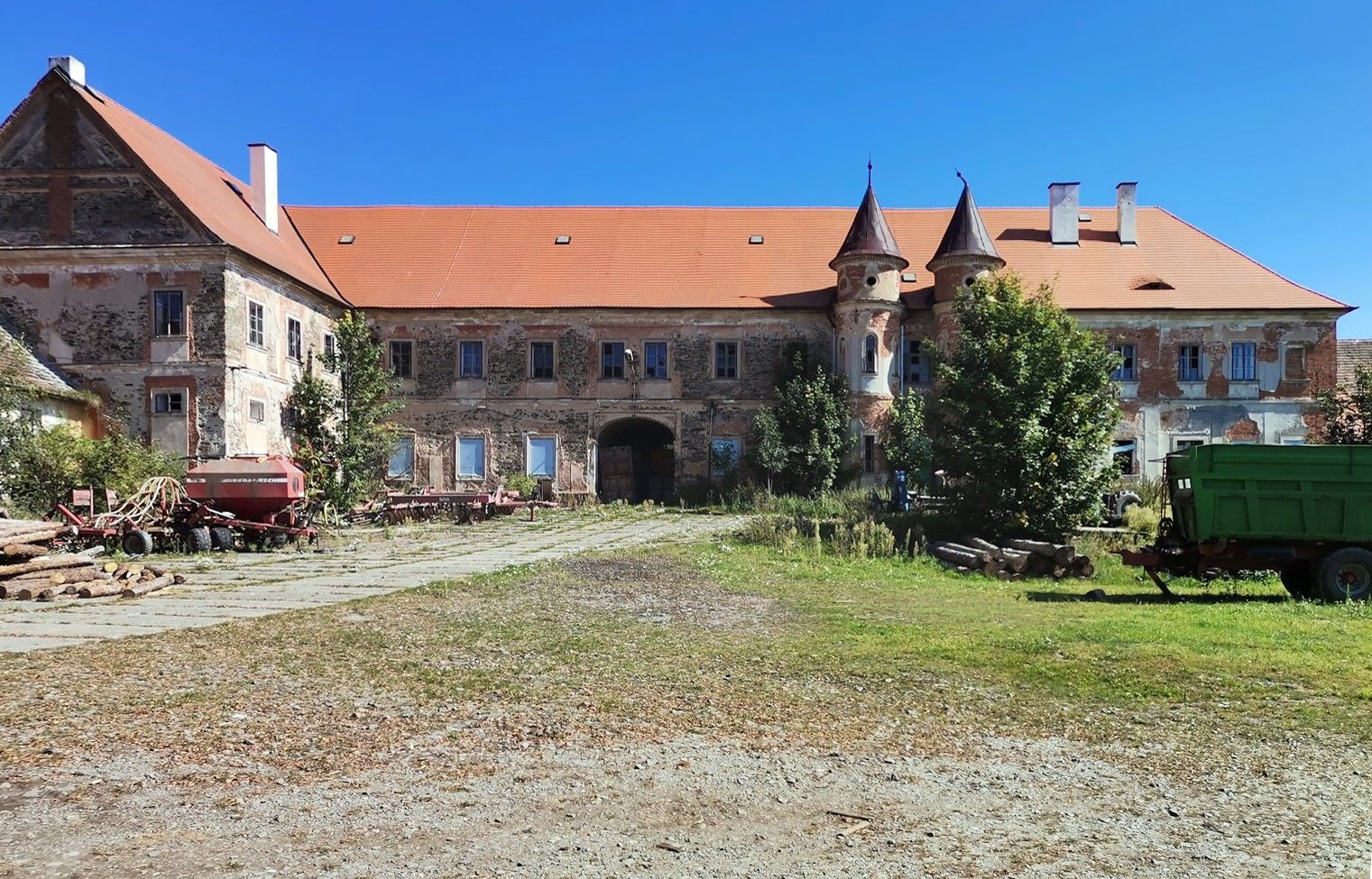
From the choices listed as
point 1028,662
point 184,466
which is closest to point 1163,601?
point 1028,662

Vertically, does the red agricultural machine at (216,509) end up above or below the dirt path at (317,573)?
above

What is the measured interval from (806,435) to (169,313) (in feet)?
60.6

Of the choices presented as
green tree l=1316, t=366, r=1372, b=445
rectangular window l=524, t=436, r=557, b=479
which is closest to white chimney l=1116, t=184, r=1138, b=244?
green tree l=1316, t=366, r=1372, b=445

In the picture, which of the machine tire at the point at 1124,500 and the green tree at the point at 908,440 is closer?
the machine tire at the point at 1124,500

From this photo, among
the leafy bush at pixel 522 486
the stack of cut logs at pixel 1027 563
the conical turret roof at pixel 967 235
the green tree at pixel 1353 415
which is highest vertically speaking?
the conical turret roof at pixel 967 235

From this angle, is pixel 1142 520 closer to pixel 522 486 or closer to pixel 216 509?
pixel 216 509

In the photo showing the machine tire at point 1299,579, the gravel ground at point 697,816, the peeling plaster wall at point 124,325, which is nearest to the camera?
the gravel ground at point 697,816

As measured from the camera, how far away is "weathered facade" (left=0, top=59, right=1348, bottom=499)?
101 feet

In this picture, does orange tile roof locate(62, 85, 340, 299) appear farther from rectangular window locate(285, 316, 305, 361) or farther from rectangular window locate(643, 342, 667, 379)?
rectangular window locate(643, 342, 667, 379)

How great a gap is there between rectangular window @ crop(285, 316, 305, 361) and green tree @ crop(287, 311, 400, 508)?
2.75ft

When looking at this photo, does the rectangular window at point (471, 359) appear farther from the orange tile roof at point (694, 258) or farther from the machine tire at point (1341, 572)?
the machine tire at point (1341, 572)

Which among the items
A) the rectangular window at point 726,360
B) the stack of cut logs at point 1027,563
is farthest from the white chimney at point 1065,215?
the stack of cut logs at point 1027,563

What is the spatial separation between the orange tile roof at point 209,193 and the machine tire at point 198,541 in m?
10.8

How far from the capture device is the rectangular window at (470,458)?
106 ft
